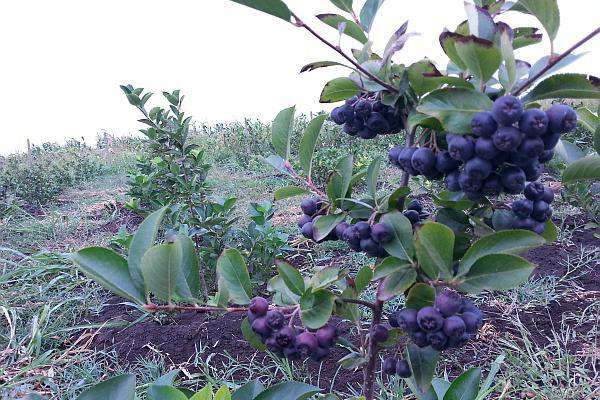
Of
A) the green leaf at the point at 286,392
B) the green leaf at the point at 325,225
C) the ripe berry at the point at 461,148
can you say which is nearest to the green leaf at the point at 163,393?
the green leaf at the point at 286,392

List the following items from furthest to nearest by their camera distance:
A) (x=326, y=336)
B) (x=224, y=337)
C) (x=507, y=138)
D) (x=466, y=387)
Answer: (x=224, y=337) → (x=466, y=387) → (x=326, y=336) → (x=507, y=138)

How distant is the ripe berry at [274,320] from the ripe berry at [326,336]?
8 centimetres

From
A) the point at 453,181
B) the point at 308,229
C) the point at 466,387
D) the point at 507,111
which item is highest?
the point at 507,111

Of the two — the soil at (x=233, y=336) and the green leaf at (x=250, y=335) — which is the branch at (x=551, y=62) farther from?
the soil at (x=233, y=336)

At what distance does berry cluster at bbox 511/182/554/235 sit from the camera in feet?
2.64

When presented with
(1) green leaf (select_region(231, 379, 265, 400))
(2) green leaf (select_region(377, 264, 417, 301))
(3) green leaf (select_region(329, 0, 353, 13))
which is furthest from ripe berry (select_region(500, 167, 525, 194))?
(1) green leaf (select_region(231, 379, 265, 400))

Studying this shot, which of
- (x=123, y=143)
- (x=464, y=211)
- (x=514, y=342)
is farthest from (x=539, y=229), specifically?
(x=123, y=143)

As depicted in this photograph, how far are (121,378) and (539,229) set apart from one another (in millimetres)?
721

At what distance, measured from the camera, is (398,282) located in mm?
857

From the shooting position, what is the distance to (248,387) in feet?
3.01

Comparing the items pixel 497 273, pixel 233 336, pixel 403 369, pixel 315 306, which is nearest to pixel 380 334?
pixel 403 369

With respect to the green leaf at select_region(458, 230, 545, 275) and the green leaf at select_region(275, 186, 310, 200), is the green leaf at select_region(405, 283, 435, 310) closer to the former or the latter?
the green leaf at select_region(458, 230, 545, 275)

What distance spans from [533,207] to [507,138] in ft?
0.67

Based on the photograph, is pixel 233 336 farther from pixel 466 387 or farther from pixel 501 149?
pixel 501 149
